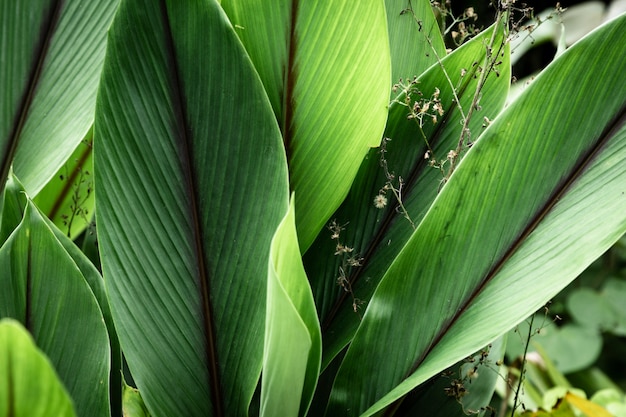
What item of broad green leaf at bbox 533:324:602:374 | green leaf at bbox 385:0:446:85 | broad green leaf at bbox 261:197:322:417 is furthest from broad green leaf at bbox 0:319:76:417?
broad green leaf at bbox 533:324:602:374

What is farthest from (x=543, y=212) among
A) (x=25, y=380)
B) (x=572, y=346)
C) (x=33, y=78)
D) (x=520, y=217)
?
(x=572, y=346)

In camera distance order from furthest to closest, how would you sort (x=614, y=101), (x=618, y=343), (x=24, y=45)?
(x=618, y=343) < (x=24, y=45) < (x=614, y=101)

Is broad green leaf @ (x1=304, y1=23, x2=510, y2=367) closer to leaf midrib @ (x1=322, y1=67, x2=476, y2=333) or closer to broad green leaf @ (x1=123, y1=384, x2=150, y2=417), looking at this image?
leaf midrib @ (x1=322, y1=67, x2=476, y2=333)

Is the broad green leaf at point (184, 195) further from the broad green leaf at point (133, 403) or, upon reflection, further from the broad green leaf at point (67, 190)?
the broad green leaf at point (67, 190)

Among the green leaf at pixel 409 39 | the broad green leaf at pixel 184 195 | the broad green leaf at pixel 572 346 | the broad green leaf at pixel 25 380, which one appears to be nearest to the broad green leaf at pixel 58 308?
the broad green leaf at pixel 184 195

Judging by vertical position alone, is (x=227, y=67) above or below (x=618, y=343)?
above

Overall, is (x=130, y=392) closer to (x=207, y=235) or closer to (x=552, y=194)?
(x=207, y=235)

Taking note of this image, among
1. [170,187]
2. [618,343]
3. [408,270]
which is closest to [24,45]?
[170,187]
